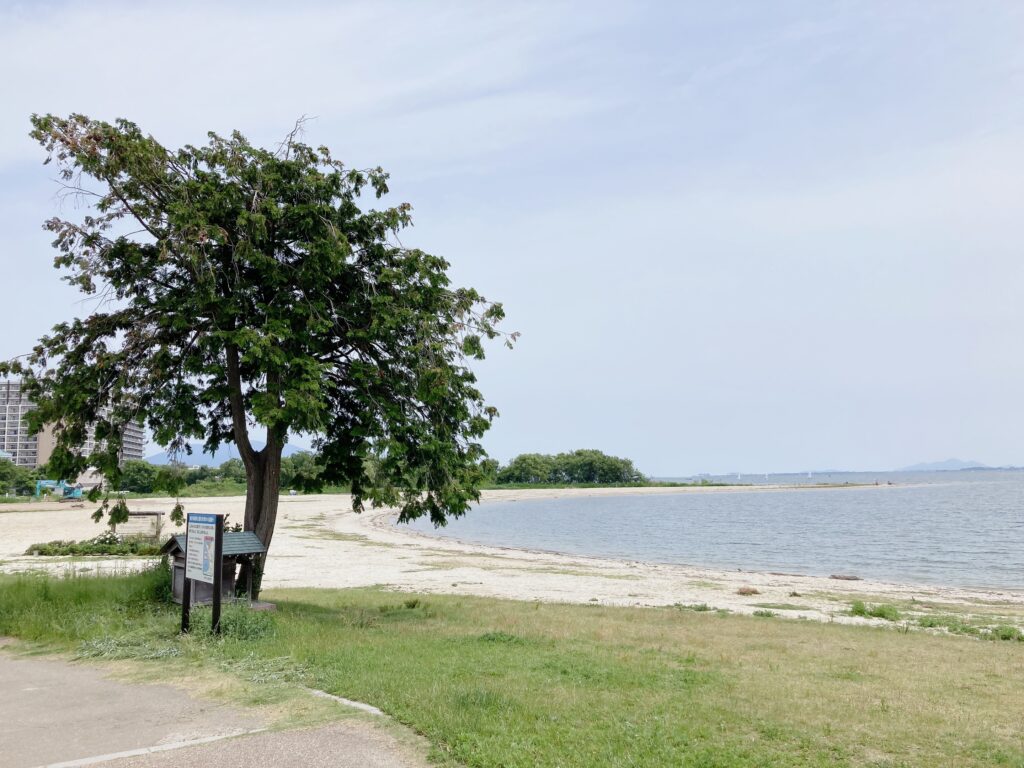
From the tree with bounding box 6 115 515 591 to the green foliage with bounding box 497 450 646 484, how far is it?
459ft

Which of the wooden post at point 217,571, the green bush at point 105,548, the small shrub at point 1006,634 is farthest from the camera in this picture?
the green bush at point 105,548

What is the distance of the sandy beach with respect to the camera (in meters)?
20.3

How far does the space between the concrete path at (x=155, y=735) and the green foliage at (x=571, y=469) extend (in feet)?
477

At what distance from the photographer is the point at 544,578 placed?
25.2m

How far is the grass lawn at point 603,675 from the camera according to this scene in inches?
241

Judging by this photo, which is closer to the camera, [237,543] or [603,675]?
[603,675]

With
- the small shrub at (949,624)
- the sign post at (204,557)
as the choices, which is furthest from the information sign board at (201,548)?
the small shrub at (949,624)

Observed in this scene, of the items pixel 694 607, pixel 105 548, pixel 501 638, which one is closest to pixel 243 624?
pixel 501 638

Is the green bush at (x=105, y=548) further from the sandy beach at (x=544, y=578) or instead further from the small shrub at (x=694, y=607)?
the small shrub at (x=694, y=607)

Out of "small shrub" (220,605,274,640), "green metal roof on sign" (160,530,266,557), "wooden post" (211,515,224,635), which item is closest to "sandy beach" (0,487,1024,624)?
"green metal roof on sign" (160,530,266,557)

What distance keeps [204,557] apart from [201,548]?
166mm

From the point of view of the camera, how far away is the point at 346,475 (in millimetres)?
14156

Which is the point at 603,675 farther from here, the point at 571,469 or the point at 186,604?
the point at 571,469

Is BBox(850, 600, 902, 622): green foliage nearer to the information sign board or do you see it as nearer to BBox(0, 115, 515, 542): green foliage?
BBox(0, 115, 515, 542): green foliage
